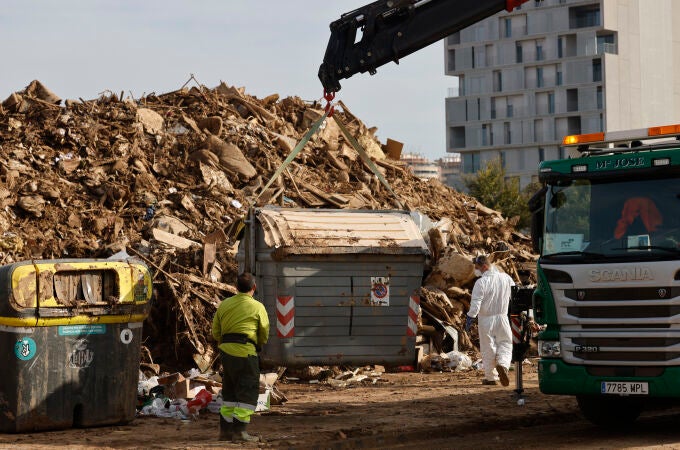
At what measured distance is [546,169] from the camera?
1145cm

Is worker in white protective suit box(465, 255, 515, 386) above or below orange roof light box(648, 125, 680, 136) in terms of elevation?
below

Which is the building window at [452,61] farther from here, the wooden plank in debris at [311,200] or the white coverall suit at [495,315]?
the white coverall suit at [495,315]

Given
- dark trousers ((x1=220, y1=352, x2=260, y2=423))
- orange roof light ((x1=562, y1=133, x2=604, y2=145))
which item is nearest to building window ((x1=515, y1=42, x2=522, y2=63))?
orange roof light ((x1=562, y1=133, x2=604, y2=145))

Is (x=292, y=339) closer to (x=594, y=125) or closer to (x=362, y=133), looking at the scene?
(x=362, y=133)

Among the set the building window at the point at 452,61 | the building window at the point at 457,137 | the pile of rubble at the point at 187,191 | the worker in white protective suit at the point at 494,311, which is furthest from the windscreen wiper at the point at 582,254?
the building window at the point at 452,61

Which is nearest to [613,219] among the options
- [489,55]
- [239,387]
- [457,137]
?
[239,387]

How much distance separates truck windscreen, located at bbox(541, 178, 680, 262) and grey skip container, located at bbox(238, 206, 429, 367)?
268 cm

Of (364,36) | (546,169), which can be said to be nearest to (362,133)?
(364,36)

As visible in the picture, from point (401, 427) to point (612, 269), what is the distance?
275 cm

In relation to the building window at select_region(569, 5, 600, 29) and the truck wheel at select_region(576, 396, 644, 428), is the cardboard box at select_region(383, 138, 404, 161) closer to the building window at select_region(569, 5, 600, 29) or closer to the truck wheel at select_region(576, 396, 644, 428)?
the truck wheel at select_region(576, 396, 644, 428)

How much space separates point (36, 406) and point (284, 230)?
3.88m

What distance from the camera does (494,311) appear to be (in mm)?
14727

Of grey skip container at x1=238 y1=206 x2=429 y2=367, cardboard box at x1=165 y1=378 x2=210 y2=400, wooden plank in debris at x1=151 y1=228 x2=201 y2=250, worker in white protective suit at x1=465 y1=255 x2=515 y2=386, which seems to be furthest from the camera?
wooden plank in debris at x1=151 y1=228 x2=201 y2=250

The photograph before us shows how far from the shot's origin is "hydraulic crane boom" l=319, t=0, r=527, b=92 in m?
14.5
